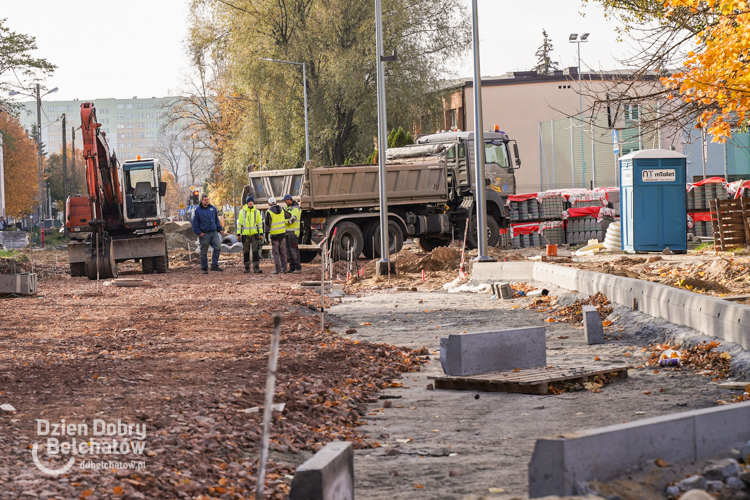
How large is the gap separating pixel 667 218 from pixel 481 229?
13.3ft

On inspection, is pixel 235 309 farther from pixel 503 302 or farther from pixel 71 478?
pixel 71 478

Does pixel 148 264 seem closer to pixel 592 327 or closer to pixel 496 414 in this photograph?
pixel 592 327

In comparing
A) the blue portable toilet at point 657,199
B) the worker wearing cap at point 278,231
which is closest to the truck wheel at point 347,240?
the worker wearing cap at point 278,231

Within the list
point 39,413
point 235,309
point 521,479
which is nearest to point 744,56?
point 235,309

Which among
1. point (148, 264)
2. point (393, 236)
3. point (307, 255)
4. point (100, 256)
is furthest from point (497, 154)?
point (100, 256)

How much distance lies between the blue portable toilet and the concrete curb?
14.3 m

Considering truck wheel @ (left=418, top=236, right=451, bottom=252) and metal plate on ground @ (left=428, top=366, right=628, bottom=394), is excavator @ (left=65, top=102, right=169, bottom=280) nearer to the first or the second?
truck wheel @ (left=418, top=236, right=451, bottom=252)

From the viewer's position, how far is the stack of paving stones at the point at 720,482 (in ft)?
12.7

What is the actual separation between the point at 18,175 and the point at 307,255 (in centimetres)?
4684

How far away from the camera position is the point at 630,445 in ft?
13.3

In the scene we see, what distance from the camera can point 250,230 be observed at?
72.2 ft

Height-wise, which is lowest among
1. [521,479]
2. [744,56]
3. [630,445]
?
[521,479]

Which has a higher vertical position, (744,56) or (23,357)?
(744,56)

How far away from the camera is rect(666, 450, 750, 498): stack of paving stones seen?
3867 mm
